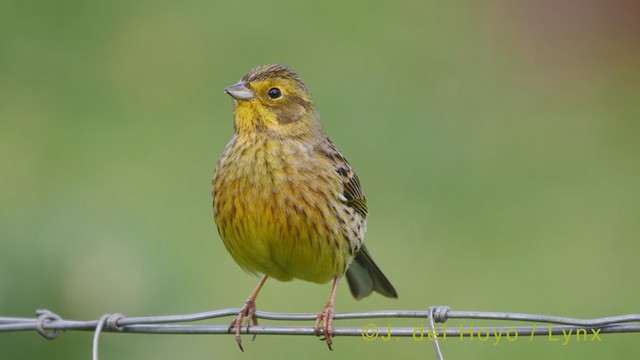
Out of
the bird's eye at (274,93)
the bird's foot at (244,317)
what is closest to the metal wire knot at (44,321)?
the bird's foot at (244,317)

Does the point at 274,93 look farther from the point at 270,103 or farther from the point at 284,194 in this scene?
the point at 284,194

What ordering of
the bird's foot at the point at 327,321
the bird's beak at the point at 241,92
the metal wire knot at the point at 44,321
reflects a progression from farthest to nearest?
the bird's beak at the point at 241,92 → the bird's foot at the point at 327,321 → the metal wire knot at the point at 44,321

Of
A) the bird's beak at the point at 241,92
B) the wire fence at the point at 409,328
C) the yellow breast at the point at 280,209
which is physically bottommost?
the wire fence at the point at 409,328

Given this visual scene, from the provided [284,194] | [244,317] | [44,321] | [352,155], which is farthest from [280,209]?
[352,155]

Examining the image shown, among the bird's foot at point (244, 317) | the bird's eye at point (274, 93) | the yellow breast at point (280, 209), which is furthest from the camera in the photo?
the bird's eye at point (274, 93)

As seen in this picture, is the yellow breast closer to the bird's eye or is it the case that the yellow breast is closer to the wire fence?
the bird's eye

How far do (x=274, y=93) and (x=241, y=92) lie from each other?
18 cm

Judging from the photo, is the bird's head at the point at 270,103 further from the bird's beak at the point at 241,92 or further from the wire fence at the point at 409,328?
the wire fence at the point at 409,328

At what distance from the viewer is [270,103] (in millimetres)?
5094

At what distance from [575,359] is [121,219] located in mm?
2512

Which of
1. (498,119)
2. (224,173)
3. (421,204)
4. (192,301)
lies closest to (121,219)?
(192,301)

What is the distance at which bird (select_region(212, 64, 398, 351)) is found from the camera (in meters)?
4.84

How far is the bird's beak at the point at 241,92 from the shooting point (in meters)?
4.95

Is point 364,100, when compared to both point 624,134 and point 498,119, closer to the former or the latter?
point 498,119
